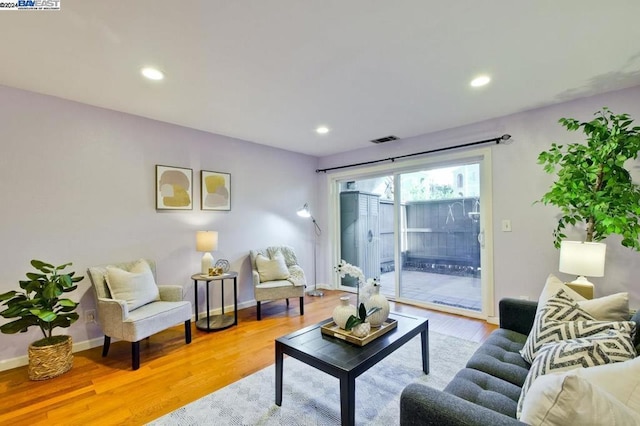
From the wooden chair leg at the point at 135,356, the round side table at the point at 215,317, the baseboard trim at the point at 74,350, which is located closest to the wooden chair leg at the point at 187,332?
the round side table at the point at 215,317

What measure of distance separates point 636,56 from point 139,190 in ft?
15.2

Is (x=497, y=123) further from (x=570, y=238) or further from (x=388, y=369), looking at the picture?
(x=388, y=369)

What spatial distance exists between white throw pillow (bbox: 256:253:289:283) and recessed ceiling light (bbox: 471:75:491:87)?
3.07m

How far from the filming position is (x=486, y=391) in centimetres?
136

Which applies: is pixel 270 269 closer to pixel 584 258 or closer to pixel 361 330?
pixel 361 330

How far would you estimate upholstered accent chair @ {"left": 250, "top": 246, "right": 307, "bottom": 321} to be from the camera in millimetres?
3721

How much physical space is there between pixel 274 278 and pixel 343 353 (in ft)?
7.65

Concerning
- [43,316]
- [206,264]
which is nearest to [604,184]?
[206,264]

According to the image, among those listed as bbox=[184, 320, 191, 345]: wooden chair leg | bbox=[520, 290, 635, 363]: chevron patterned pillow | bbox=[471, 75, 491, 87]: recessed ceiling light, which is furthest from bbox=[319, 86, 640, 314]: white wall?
bbox=[184, 320, 191, 345]: wooden chair leg

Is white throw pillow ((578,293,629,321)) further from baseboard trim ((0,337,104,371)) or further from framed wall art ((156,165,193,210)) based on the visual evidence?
baseboard trim ((0,337,104,371))

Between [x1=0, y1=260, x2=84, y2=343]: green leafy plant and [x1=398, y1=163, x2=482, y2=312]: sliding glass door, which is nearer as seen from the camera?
[x1=0, y1=260, x2=84, y2=343]: green leafy plant

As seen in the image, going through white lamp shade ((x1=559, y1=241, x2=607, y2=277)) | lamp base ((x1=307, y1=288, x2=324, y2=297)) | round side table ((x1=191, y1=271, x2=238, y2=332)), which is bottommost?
lamp base ((x1=307, y1=288, x2=324, y2=297))

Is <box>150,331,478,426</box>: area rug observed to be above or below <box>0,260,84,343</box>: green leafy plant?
below

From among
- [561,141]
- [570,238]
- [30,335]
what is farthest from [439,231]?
[30,335]
